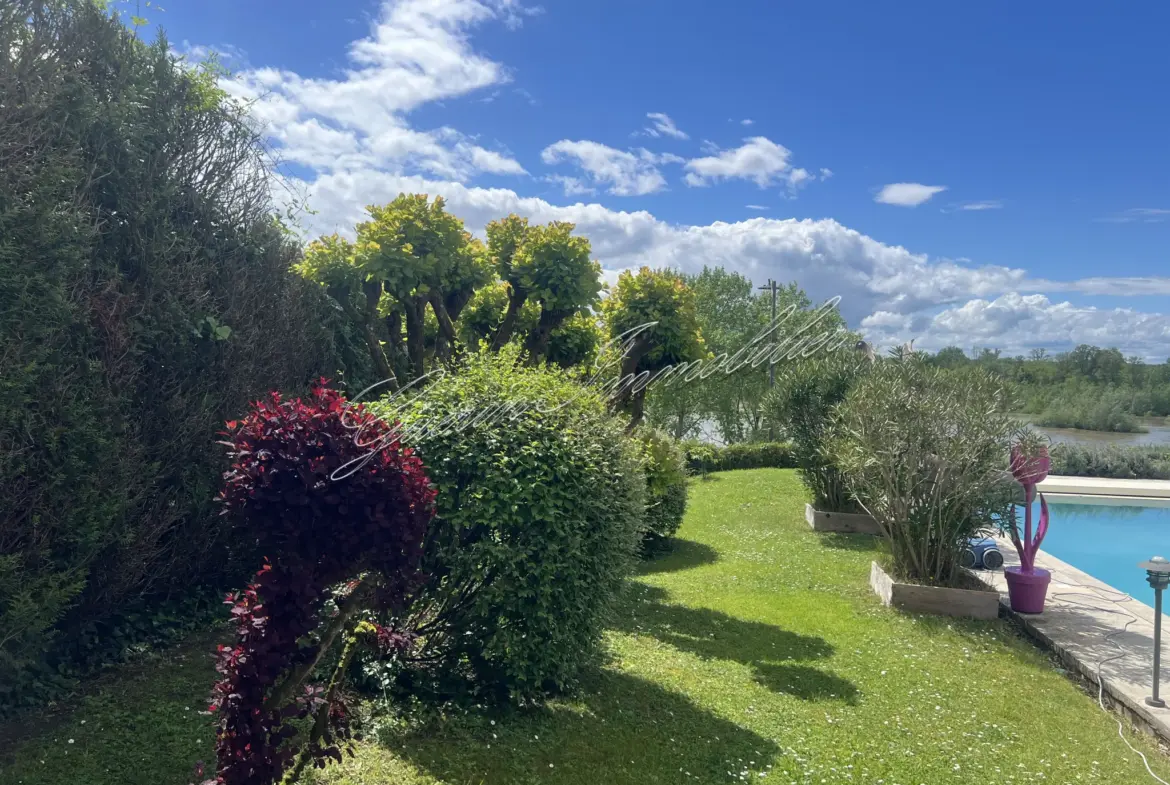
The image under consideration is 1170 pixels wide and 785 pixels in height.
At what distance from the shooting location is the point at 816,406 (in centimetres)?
1277

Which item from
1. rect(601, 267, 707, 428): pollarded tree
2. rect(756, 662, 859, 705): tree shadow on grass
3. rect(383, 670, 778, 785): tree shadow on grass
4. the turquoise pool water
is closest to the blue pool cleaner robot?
the turquoise pool water

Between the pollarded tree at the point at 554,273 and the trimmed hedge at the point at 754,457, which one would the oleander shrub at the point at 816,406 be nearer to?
the pollarded tree at the point at 554,273

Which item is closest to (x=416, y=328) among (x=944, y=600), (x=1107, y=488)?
(x=944, y=600)

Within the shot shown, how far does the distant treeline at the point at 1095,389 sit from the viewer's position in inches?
1156

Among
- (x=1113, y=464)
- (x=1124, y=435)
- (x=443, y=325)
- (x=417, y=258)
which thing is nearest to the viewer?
(x=417, y=258)

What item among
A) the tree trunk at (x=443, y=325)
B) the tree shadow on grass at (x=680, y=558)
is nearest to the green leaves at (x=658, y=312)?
the tree trunk at (x=443, y=325)

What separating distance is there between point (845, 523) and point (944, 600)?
4.89 m

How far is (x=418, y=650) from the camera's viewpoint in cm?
461

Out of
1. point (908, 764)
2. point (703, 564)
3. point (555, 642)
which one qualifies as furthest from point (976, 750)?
point (703, 564)

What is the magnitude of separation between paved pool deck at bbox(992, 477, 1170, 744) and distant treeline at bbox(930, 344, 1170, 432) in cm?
1921

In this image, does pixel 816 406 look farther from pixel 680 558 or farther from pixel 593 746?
pixel 593 746

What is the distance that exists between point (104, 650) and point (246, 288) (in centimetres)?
297

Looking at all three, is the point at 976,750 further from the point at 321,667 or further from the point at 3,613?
the point at 3,613

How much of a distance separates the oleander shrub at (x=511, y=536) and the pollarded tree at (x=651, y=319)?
429 centimetres
